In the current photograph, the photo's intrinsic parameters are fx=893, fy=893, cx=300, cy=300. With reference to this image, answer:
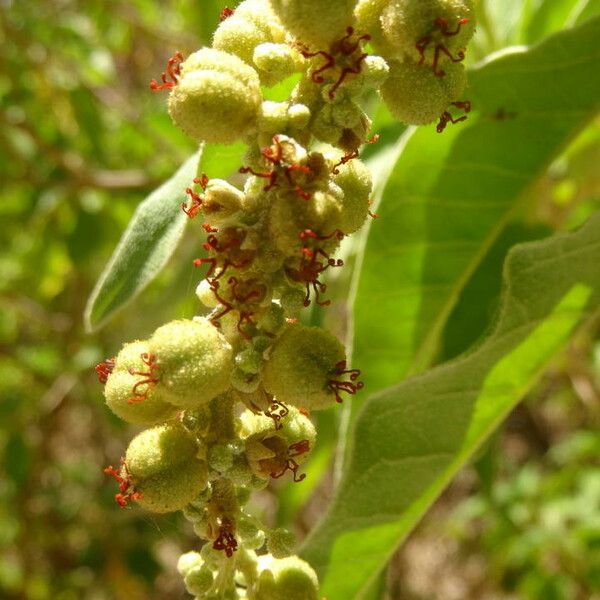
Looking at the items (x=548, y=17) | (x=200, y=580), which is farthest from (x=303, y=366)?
(x=548, y=17)

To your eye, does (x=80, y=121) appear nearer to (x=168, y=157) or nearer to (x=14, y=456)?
(x=168, y=157)

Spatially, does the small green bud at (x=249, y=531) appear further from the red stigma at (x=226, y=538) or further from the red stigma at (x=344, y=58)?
the red stigma at (x=344, y=58)

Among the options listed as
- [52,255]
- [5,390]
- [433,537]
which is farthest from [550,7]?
[433,537]

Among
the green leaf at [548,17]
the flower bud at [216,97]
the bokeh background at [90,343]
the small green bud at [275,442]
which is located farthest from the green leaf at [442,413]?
the bokeh background at [90,343]

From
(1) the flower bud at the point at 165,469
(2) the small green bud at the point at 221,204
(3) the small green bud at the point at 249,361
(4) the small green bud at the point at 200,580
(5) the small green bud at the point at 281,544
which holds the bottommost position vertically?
(4) the small green bud at the point at 200,580

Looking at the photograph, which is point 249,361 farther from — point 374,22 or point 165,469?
point 374,22

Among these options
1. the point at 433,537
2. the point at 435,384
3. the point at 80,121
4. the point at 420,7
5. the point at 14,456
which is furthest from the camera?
the point at 433,537
